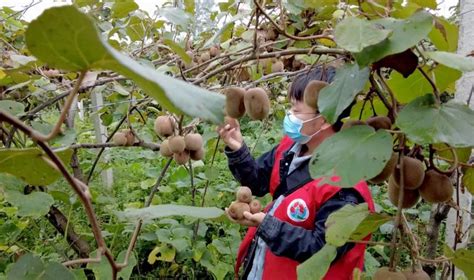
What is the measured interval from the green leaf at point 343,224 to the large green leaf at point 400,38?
197 millimetres

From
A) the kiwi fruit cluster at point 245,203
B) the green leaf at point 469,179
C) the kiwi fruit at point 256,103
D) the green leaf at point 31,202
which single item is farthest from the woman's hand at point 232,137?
the green leaf at point 469,179

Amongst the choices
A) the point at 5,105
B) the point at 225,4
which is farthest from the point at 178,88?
the point at 225,4

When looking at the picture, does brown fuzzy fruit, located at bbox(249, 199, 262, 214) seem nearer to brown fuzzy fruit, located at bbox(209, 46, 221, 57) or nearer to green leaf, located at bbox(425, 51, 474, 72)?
brown fuzzy fruit, located at bbox(209, 46, 221, 57)

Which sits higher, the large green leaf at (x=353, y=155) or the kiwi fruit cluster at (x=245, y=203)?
the large green leaf at (x=353, y=155)

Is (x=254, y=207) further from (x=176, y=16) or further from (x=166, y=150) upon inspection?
(x=176, y=16)

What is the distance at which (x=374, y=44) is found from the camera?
→ 1.68 feet

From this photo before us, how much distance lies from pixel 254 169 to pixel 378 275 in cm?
101

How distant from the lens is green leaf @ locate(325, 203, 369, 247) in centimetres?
59

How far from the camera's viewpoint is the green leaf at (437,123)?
1.67ft

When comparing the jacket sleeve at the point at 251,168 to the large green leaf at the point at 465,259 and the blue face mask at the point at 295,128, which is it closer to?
the blue face mask at the point at 295,128

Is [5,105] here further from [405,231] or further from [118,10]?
[405,231]

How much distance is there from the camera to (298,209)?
1.38m

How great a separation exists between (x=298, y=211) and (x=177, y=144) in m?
0.40

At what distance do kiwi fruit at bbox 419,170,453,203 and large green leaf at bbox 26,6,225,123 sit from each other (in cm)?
37
